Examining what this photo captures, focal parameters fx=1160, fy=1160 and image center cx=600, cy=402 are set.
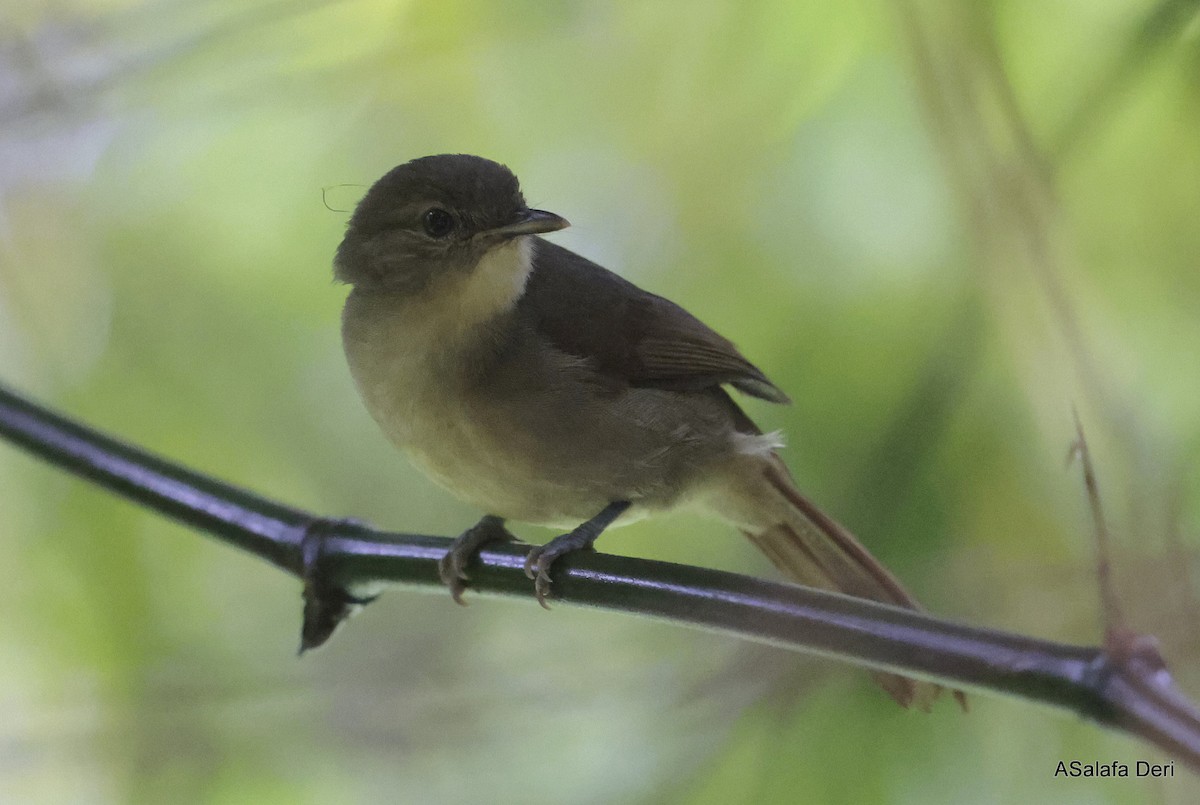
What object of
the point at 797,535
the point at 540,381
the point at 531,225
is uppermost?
the point at 531,225

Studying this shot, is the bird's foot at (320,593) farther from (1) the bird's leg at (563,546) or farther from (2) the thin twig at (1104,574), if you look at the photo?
(2) the thin twig at (1104,574)

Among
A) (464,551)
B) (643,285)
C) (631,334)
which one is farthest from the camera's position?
(643,285)

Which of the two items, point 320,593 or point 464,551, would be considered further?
point 464,551

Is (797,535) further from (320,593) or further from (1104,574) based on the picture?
(1104,574)

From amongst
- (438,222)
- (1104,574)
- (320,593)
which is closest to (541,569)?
(320,593)

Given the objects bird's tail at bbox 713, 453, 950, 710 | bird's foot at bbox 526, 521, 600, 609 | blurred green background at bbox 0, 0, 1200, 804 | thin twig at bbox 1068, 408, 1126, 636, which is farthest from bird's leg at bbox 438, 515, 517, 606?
thin twig at bbox 1068, 408, 1126, 636

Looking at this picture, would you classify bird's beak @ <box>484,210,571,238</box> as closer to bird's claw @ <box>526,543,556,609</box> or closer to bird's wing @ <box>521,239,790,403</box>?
bird's wing @ <box>521,239,790,403</box>

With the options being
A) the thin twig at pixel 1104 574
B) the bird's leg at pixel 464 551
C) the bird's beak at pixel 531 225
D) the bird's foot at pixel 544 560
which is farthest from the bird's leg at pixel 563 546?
the thin twig at pixel 1104 574
